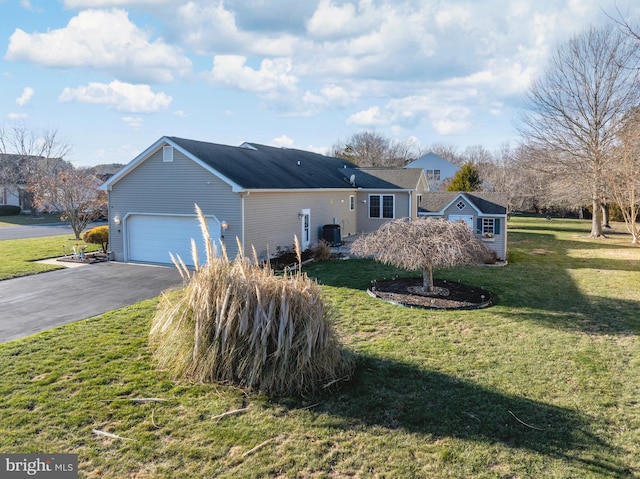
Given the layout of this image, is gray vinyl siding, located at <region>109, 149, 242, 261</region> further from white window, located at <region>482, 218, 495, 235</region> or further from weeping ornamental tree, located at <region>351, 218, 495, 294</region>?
white window, located at <region>482, 218, 495, 235</region>

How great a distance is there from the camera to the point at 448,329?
8.63m

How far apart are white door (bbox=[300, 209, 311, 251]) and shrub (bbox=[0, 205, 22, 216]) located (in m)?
34.3

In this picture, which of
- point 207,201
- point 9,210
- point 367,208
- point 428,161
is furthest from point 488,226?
point 9,210

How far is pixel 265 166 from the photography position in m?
18.2

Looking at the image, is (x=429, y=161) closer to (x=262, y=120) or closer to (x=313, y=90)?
(x=262, y=120)

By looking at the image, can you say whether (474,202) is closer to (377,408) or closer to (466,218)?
(466,218)

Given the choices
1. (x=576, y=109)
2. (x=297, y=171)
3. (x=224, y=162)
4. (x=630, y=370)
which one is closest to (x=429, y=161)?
(x=576, y=109)

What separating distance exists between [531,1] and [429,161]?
4160cm

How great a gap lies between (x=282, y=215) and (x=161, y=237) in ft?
15.0

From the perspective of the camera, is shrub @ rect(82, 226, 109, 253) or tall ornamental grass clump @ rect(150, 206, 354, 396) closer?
tall ornamental grass clump @ rect(150, 206, 354, 396)

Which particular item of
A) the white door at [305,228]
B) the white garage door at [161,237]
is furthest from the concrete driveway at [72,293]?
the white door at [305,228]

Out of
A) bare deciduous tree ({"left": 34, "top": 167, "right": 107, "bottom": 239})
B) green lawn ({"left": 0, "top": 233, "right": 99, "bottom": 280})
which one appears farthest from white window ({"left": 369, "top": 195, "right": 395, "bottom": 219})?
bare deciduous tree ({"left": 34, "top": 167, "right": 107, "bottom": 239})

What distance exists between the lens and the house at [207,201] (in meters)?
14.9

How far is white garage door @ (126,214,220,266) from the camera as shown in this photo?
51.6ft
